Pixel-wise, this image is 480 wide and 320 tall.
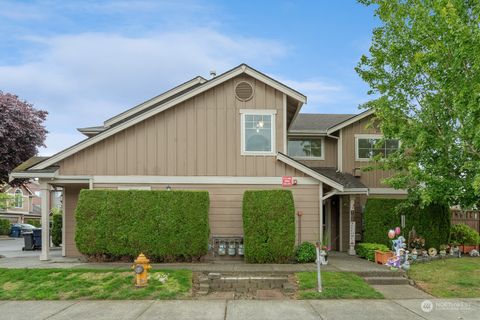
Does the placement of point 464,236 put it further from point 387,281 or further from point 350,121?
point 387,281

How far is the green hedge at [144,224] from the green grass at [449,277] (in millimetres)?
6139

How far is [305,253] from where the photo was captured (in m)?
12.1

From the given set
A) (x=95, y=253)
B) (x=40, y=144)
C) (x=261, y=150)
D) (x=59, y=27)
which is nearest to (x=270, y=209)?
(x=261, y=150)

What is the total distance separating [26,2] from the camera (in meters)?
13.6

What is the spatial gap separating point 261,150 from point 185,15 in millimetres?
5674

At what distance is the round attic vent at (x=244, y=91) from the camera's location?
13273 millimetres

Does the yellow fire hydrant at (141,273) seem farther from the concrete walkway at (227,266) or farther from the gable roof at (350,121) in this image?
the gable roof at (350,121)

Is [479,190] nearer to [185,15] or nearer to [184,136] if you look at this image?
[184,136]

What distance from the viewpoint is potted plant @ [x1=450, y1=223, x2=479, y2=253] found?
1495 centimetres

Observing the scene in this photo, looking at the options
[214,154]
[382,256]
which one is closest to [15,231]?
[214,154]

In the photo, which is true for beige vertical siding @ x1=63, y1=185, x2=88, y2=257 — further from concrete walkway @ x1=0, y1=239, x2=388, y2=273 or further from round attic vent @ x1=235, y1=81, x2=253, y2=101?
round attic vent @ x1=235, y1=81, x2=253, y2=101

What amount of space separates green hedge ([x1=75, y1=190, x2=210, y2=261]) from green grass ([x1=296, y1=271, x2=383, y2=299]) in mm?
3541

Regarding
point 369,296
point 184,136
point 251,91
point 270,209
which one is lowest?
point 369,296

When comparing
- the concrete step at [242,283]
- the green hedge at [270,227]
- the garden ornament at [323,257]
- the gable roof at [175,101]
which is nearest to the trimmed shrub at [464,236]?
the garden ornament at [323,257]
